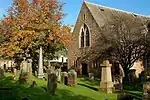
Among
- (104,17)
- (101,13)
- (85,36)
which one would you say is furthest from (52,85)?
(101,13)

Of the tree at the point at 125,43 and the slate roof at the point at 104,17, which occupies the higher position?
the slate roof at the point at 104,17

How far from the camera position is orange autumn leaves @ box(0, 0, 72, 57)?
32.1m

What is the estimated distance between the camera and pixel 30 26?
32.2 m

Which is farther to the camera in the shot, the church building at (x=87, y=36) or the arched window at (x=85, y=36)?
the arched window at (x=85, y=36)

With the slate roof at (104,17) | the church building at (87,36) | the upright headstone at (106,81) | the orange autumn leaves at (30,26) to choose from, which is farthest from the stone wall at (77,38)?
the upright headstone at (106,81)

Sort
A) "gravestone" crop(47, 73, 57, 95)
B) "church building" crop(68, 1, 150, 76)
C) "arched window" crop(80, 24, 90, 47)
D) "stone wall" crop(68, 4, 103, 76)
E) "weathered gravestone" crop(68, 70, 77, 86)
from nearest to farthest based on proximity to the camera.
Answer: "gravestone" crop(47, 73, 57, 95) < "weathered gravestone" crop(68, 70, 77, 86) < "church building" crop(68, 1, 150, 76) < "stone wall" crop(68, 4, 103, 76) < "arched window" crop(80, 24, 90, 47)

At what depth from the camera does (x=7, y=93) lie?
46.7 feet

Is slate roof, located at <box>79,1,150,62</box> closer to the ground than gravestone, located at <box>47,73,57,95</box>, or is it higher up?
higher up

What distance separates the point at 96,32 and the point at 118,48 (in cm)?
793

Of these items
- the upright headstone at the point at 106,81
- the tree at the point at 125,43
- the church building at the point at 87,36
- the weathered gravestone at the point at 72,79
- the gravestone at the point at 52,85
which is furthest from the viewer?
the church building at the point at 87,36

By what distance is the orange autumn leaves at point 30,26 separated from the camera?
3209 centimetres

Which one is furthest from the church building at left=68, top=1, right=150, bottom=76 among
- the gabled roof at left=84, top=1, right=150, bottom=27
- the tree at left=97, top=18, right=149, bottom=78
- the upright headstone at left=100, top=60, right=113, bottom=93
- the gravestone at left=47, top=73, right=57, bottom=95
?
the gravestone at left=47, top=73, right=57, bottom=95

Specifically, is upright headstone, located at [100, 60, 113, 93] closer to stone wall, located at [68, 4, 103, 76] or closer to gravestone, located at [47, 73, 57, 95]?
gravestone, located at [47, 73, 57, 95]

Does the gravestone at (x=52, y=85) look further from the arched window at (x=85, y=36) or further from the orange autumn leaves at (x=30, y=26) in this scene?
the arched window at (x=85, y=36)
